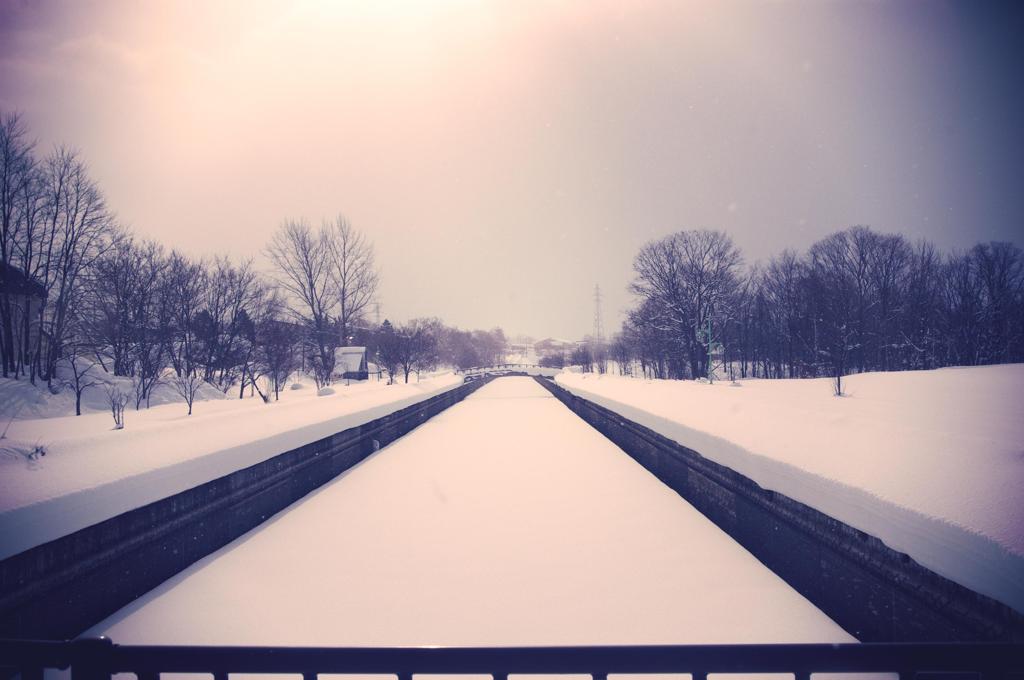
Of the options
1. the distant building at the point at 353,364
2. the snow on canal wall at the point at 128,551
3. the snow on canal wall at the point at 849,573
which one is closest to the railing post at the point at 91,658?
the snow on canal wall at the point at 128,551

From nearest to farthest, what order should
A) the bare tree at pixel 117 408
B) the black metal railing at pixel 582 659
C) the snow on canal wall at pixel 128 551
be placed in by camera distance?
1. the black metal railing at pixel 582 659
2. the snow on canal wall at pixel 128 551
3. the bare tree at pixel 117 408

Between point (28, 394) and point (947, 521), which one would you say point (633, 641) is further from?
point (28, 394)

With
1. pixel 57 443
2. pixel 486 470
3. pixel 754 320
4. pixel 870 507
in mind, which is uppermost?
pixel 754 320

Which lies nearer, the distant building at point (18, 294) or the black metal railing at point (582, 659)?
the black metal railing at point (582, 659)

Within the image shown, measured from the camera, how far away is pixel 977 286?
36.0 m

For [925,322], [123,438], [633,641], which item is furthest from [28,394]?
[925,322]

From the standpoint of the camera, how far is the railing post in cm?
133

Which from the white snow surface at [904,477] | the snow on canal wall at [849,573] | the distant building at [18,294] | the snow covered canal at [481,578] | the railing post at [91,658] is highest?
the distant building at [18,294]

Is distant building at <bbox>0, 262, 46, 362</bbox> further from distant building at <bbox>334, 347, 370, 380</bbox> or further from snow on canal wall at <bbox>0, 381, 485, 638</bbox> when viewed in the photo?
snow on canal wall at <bbox>0, 381, 485, 638</bbox>

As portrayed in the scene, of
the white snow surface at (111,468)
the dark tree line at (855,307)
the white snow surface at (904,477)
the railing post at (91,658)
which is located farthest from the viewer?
the dark tree line at (855,307)

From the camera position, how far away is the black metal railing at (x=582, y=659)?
1225 mm

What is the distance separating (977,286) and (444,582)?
158 feet

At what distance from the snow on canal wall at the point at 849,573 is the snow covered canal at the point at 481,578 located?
15 centimetres

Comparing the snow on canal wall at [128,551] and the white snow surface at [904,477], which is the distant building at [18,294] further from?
the white snow surface at [904,477]
